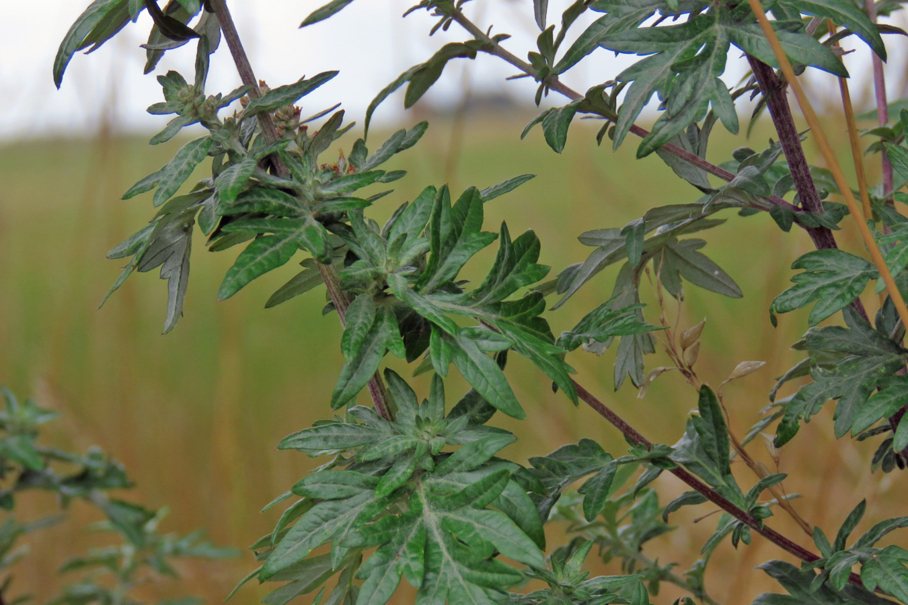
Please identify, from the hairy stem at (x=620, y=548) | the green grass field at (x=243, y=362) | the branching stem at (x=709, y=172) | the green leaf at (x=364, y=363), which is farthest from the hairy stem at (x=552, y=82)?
the green grass field at (x=243, y=362)

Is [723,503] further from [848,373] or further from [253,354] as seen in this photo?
[253,354]

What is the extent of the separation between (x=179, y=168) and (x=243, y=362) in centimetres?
160

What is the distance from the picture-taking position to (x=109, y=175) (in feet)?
4.77

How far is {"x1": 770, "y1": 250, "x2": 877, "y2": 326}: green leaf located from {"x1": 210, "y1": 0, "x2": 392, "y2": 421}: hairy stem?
0.23m

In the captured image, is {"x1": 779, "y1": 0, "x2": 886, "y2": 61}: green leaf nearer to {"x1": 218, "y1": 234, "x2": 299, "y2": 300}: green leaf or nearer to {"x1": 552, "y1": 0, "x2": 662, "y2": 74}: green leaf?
{"x1": 552, "y1": 0, "x2": 662, "y2": 74}: green leaf

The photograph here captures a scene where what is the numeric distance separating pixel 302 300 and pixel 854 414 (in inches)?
76.6

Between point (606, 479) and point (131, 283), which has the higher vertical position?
point (131, 283)

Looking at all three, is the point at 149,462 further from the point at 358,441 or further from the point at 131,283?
the point at 358,441

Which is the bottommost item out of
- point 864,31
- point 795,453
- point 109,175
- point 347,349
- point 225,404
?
point 795,453

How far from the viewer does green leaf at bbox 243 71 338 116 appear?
36 cm

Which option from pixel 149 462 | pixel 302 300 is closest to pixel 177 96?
pixel 149 462

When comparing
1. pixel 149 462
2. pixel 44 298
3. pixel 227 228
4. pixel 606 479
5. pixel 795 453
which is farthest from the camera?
pixel 44 298

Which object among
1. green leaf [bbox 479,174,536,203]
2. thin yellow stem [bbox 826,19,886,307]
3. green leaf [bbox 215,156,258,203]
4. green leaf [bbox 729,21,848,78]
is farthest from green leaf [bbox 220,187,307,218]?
thin yellow stem [bbox 826,19,886,307]

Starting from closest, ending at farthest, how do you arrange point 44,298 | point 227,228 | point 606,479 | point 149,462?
1. point 227,228
2. point 606,479
3. point 149,462
4. point 44,298
